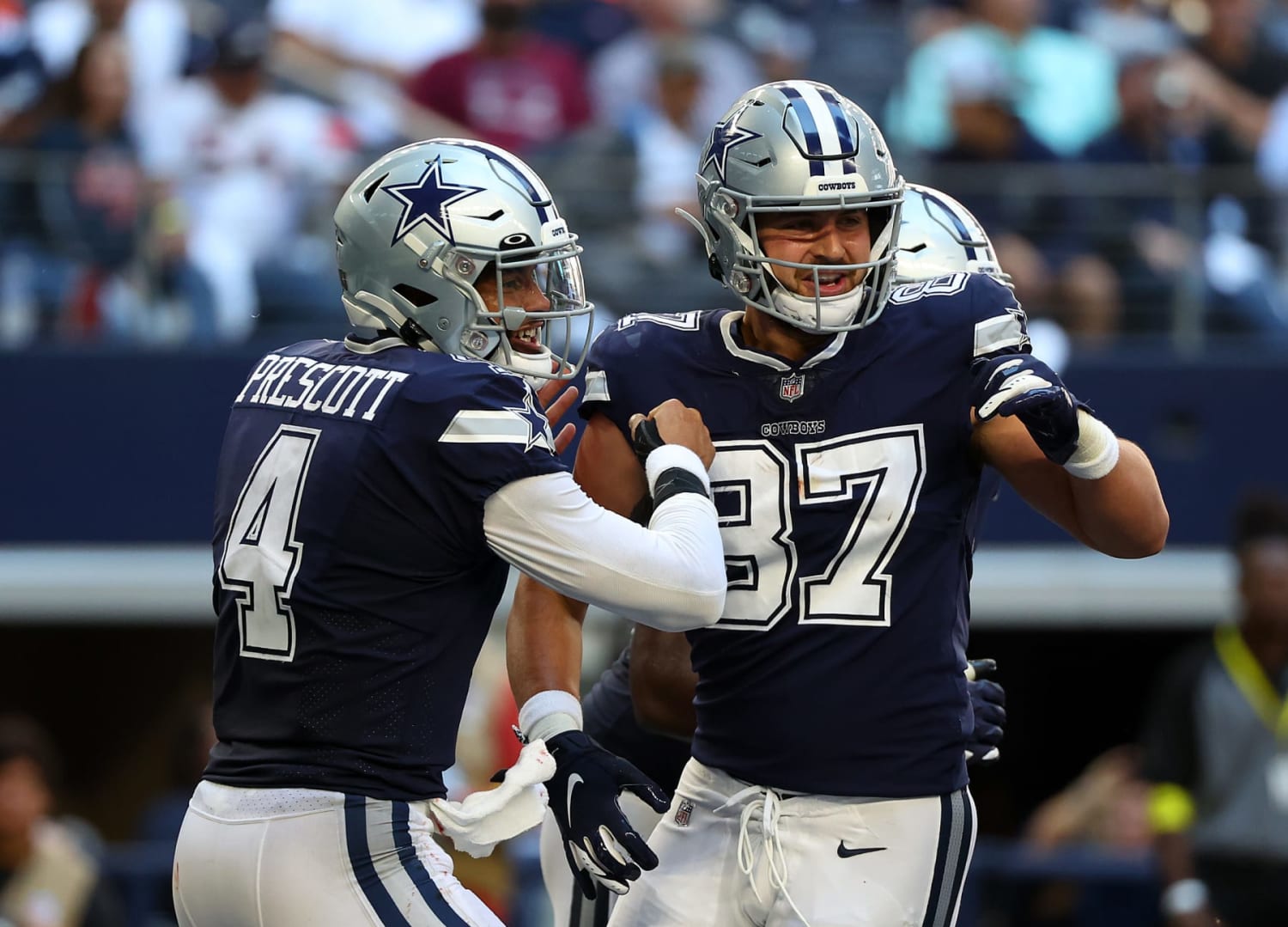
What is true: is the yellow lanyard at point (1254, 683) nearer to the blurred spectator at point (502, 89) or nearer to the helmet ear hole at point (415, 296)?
the blurred spectator at point (502, 89)

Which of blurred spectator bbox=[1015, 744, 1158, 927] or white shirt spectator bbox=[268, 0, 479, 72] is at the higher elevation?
white shirt spectator bbox=[268, 0, 479, 72]

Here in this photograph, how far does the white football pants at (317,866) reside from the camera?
10.6 ft

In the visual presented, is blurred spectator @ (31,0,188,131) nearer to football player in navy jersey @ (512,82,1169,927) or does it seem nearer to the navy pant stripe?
football player in navy jersey @ (512,82,1169,927)

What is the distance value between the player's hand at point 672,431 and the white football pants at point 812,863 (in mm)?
593

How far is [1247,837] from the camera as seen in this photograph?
646 cm

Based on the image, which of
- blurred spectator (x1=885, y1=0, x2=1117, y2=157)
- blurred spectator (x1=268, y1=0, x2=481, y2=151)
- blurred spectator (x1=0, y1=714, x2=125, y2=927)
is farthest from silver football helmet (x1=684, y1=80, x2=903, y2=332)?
blurred spectator (x1=268, y1=0, x2=481, y2=151)

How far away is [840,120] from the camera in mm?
3676

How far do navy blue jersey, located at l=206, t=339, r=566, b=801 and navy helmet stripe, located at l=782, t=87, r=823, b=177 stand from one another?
0.68m

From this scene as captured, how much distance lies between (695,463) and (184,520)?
518cm

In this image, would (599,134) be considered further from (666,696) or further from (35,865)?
(666,696)

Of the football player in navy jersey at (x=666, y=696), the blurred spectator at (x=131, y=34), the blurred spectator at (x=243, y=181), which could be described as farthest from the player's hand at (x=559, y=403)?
the blurred spectator at (x=131, y=34)

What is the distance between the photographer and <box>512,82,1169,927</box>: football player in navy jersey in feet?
11.6

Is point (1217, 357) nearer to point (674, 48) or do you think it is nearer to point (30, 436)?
point (674, 48)

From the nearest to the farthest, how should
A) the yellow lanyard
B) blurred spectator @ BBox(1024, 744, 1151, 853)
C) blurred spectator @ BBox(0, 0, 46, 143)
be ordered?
the yellow lanyard, blurred spectator @ BBox(1024, 744, 1151, 853), blurred spectator @ BBox(0, 0, 46, 143)
